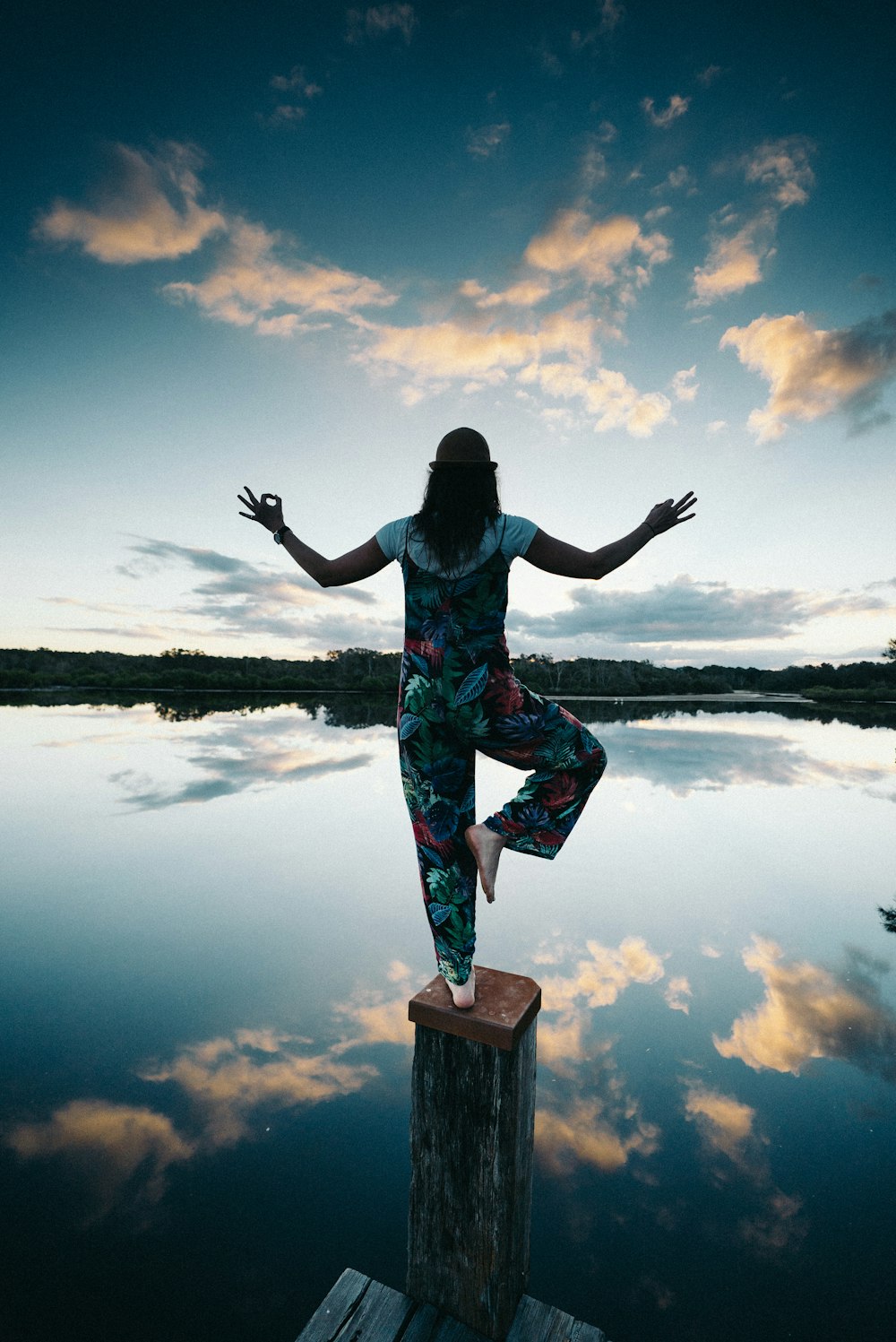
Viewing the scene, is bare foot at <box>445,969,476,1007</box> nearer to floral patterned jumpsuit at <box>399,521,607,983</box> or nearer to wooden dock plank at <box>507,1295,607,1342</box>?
floral patterned jumpsuit at <box>399,521,607,983</box>

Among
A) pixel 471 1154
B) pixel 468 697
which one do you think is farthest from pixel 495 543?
pixel 471 1154

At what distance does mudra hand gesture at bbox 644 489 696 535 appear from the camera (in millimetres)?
1738

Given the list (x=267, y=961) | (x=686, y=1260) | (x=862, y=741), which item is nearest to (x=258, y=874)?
(x=267, y=961)

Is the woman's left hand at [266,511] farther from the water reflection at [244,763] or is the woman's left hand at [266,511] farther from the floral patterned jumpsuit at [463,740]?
the water reflection at [244,763]

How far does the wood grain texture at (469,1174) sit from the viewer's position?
1.54 meters

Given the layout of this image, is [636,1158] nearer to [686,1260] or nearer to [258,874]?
[686,1260]

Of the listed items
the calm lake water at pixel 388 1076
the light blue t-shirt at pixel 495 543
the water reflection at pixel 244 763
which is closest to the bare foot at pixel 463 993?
the light blue t-shirt at pixel 495 543

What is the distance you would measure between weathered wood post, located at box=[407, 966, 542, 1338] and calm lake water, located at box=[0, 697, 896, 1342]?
649mm

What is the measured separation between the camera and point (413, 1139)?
1.64 metres

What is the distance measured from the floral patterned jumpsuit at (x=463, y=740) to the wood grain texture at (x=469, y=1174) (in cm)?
24

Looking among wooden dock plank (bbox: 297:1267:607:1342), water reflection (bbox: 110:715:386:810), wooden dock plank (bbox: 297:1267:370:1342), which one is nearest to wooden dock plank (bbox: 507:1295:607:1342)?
wooden dock plank (bbox: 297:1267:607:1342)

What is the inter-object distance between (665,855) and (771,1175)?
405 centimetres

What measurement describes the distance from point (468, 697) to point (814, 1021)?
3.52 metres

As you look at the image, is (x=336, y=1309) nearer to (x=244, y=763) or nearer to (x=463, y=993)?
(x=463, y=993)
